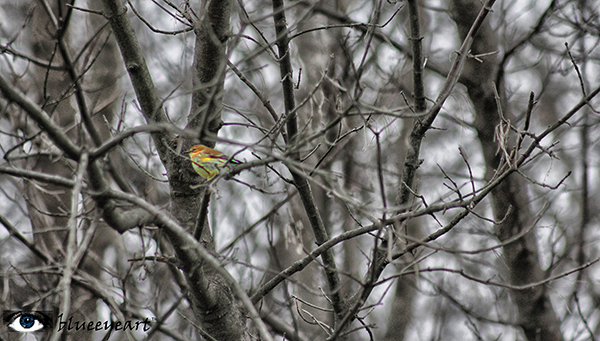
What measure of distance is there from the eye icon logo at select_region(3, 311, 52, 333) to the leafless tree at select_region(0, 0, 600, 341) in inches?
1.9

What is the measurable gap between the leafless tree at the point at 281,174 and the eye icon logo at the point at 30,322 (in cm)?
5

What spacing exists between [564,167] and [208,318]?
27.3 feet

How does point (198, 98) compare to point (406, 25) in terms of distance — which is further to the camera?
point (406, 25)

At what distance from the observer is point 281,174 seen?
10.4 ft

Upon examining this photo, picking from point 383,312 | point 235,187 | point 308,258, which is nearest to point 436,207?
point 308,258

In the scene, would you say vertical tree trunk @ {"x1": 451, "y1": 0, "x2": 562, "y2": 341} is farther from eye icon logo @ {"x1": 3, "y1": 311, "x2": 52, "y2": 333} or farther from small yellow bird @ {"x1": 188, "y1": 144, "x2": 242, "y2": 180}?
eye icon logo @ {"x1": 3, "y1": 311, "x2": 52, "y2": 333}

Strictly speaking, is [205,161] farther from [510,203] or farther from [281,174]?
[510,203]

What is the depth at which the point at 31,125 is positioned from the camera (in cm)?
A: 532

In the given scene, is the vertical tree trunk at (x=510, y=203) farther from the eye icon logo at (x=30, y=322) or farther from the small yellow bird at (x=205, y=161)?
the eye icon logo at (x=30, y=322)

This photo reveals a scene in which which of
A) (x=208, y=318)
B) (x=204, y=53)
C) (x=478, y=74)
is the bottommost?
(x=208, y=318)

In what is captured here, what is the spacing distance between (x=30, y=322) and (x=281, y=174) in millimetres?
2585

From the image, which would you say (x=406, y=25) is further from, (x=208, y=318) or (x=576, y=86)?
(x=208, y=318)

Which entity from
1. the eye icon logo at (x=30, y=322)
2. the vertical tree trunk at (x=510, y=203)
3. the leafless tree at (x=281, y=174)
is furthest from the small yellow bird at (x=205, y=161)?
the vertical tree trunk at (x=510, y=203)

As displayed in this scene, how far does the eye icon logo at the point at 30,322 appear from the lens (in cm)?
412
